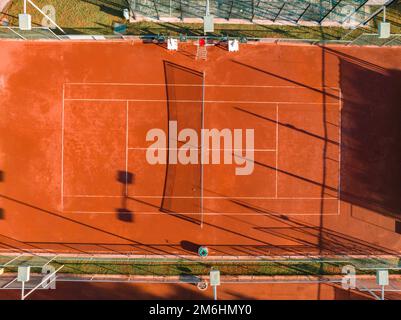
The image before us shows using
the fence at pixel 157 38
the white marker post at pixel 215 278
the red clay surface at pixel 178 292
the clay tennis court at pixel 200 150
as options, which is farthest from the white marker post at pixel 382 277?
the fence at pixel 157 38

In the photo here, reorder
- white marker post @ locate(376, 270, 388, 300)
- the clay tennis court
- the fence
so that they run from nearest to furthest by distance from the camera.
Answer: white marker post @ locate(376, 270, 388, 300) → the fence → the clay tennis court

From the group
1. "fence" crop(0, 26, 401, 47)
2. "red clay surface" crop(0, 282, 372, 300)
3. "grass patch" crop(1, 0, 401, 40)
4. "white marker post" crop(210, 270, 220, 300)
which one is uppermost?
"grass patch" crop(1, 0, 401, 40)

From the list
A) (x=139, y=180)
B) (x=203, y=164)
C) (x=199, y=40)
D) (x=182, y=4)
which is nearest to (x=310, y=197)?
(x=203, y=164)

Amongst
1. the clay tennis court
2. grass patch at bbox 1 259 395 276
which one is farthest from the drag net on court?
grass patch at bbox 1 259 395 276

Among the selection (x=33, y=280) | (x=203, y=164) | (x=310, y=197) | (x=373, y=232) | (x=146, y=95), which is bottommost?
(x=33, y=280)

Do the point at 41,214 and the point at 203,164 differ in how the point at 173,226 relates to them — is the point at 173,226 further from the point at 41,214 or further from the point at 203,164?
the point at 41,214

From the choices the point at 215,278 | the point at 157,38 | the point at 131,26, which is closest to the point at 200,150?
the point at 157,38

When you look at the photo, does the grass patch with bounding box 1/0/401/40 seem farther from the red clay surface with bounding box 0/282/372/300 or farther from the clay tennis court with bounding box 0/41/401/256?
the red clay surface with bounding box 0/282/372/300
